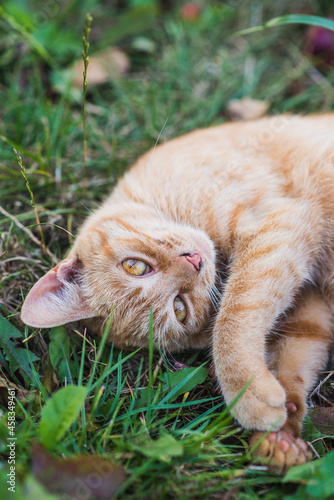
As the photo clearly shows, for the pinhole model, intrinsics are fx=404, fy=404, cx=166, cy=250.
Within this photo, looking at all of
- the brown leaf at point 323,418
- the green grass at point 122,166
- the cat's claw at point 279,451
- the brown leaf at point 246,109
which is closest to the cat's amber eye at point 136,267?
the green grass at point 122,166

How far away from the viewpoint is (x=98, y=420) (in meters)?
1.96

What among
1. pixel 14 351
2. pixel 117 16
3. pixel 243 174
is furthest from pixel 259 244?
pixel 117 16

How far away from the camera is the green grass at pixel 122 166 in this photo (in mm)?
1735

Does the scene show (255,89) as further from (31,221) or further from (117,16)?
(31,221)

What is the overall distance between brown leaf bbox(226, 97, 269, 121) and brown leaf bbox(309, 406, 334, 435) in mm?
2538

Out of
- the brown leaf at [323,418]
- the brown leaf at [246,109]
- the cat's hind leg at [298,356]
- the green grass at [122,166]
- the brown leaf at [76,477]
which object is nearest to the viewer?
the brown leaf at [76,477]

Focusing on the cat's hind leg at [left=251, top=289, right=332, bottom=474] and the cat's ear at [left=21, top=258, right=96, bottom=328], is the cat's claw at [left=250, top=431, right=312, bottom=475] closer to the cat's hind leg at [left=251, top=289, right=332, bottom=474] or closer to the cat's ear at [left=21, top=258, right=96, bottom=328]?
the cat's hind leg at [left=251, top=289, right=332, bottom=474]

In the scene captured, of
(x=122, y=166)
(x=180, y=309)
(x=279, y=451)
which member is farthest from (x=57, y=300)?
(x=122, y=166)

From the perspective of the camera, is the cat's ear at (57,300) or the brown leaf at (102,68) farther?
the brown leaf at (102,68)

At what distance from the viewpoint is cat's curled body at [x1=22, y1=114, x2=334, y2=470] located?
2094 mm

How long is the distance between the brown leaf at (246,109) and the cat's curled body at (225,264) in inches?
44.4

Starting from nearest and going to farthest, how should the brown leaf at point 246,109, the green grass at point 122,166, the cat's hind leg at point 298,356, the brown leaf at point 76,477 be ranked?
1. the brown leaf at point 76,477
2. the green grass at point 122,166
3. the cat's hind leg at point 298,356
4. the brown leaf at point 246,109

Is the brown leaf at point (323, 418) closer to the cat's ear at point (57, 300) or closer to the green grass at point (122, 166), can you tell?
the green grass at point (122, 166)

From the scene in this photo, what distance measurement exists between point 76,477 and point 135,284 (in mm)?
995
